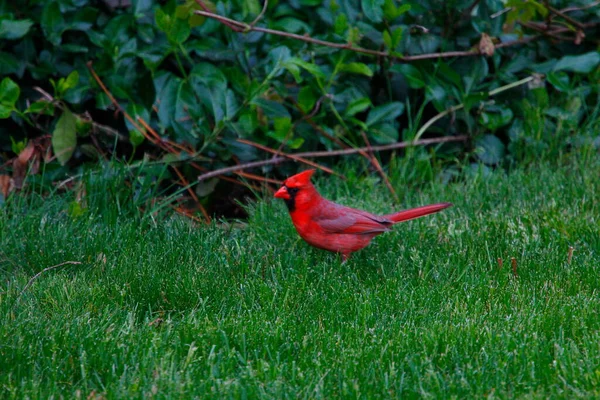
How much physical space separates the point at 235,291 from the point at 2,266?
4.15ft

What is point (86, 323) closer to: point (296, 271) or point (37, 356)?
point (37, 356)

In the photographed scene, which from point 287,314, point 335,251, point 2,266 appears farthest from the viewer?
point 335,251

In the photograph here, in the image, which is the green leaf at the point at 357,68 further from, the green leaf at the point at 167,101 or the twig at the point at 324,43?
the green leaf at the point at 167,101

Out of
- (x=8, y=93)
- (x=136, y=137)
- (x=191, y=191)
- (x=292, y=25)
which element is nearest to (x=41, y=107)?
(x=8, y=93)

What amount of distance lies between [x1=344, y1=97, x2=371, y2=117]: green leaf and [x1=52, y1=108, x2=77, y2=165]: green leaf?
1843 millimetres

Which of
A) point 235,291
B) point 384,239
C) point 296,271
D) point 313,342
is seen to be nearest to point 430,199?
point 384,239

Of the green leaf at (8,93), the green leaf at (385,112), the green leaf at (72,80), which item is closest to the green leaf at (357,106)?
the green leaf at (385,112)

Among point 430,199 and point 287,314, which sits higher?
point 287,314

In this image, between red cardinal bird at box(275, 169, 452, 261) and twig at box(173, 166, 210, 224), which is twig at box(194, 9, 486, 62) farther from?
red cardinal bird at box(275, 169, 452, 261)

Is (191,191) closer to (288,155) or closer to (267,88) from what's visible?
(288,155)

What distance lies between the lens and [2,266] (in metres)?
4.50

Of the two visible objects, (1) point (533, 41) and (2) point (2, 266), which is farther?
(1) point (533, 41)

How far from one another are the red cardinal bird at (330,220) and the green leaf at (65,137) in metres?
1.63

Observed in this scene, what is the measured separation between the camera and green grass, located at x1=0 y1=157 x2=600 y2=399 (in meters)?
3.26
